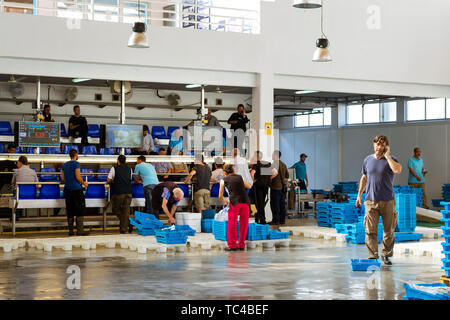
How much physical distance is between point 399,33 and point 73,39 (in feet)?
29.1

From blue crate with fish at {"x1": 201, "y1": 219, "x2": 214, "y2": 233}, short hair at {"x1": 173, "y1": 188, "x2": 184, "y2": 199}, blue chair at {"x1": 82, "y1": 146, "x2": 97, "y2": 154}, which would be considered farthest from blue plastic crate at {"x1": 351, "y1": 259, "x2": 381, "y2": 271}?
blue chair at {"x1": 82, "y1": 146, "x2": 97, "y2": 154}

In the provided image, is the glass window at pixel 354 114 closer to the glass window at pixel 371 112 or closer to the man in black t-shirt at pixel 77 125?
the glass window at pixel 371 112

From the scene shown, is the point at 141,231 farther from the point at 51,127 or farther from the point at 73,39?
the point at 73,39

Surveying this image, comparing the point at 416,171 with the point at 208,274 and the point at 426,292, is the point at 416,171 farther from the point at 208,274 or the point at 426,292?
the point at 426,292

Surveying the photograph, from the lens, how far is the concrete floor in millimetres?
7484

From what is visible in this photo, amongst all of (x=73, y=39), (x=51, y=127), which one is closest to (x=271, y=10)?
(x=73, y=39)

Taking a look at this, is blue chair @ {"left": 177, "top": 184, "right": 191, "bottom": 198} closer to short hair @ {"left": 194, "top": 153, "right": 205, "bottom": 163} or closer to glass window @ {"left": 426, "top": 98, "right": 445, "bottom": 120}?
short hair @ {"left": 194, "top": 153, "right": 205, "bottom": 163}

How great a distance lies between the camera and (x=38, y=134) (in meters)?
14.7

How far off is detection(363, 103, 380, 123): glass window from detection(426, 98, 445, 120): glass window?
2.55 metres

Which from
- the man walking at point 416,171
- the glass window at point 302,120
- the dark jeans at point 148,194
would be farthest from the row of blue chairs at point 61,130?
the glass window at point 302,120

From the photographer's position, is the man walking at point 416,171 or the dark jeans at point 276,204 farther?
the man walking at point 416,171

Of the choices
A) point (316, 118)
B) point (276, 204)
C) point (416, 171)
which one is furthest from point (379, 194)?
point (316, 118)

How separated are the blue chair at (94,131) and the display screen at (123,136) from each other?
11.6 ft

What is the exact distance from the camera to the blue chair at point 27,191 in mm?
13812
